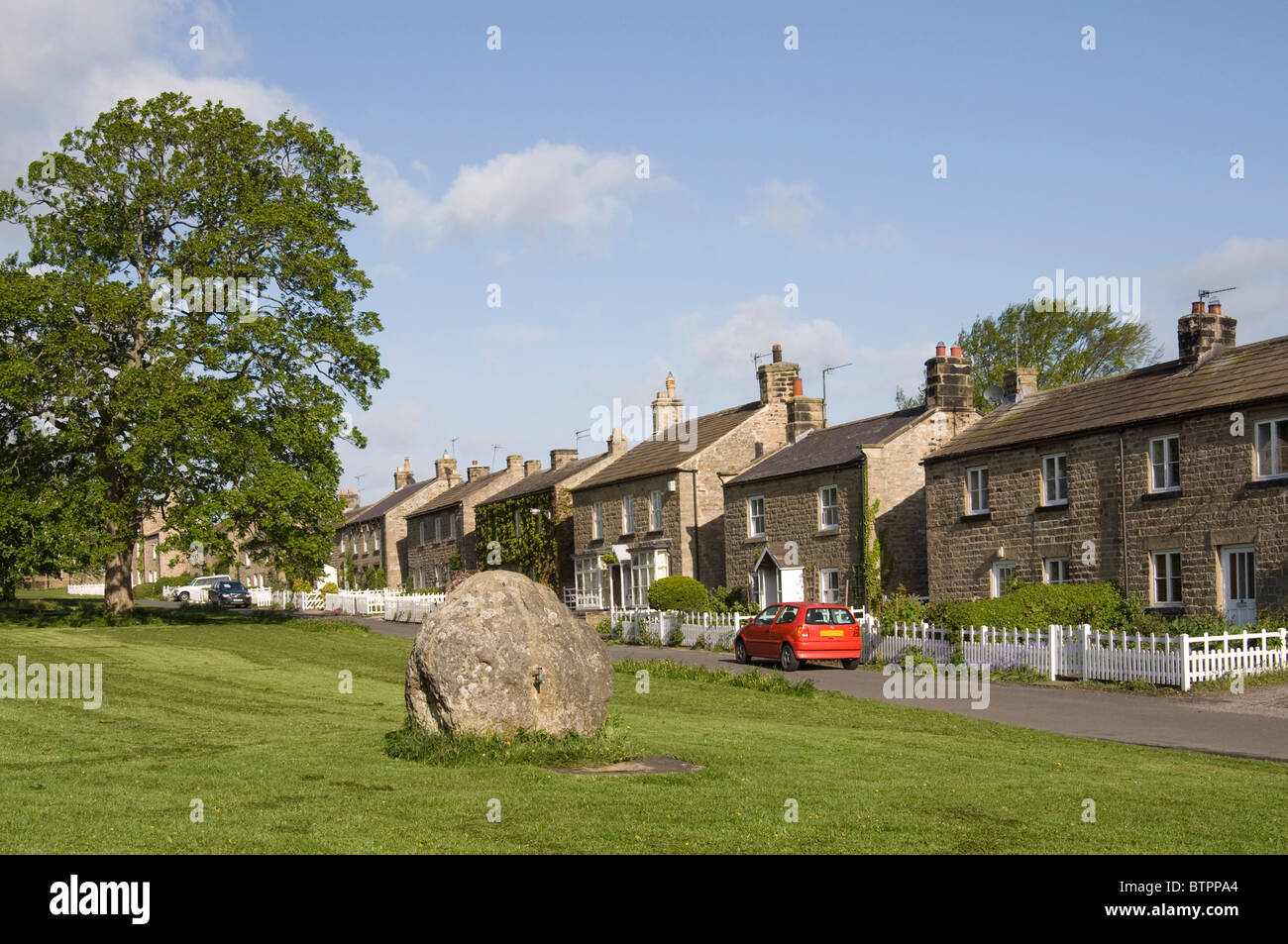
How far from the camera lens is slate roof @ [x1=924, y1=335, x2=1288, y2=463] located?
26.9m

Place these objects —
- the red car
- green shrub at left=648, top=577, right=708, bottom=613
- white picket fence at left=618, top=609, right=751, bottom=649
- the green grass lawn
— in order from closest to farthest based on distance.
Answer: the green grass lawn → the red car → white picket fence at left=618, top=609, right=751, bottom=649 → green shrub at left=648, top=577, right=708, bottom=613

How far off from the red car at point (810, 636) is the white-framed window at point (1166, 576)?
7049mm

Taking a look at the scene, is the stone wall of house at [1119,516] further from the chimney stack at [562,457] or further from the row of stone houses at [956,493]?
the chimney stack at [562,457]

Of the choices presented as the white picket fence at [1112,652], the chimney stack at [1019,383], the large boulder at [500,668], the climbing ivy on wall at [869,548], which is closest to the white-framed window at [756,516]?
the climbing ivy on wall at [869,548]

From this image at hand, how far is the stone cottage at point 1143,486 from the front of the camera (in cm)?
2598

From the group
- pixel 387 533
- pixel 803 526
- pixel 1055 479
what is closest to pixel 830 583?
pixel 803 526

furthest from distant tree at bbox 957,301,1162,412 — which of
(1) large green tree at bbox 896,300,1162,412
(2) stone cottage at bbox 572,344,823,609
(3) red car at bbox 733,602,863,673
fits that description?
(3) red car at bbox 733,602,863,673

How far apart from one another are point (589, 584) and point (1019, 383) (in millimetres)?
20891

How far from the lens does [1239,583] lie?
26547 mm

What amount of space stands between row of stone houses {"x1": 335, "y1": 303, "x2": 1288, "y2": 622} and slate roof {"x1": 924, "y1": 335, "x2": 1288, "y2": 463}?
0.25ft

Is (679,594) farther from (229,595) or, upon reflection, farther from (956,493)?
(229,595)

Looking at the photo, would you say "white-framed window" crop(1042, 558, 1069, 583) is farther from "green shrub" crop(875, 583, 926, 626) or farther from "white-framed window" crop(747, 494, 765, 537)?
"white-framed window" crop(747, 494, 765, 537)
